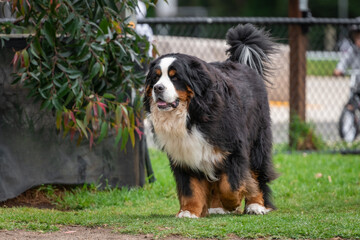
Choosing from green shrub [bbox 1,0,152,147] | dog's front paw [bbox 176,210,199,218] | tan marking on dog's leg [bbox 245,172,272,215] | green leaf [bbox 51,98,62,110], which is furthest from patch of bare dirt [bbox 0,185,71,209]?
tan marking on dog's leg [bbox 245,172,272,215]

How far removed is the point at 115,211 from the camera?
557cm

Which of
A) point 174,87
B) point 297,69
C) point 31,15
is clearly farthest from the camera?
point 297,69

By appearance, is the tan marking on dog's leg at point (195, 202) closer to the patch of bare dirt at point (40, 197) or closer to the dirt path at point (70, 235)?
the dirt path at point (70, 235)

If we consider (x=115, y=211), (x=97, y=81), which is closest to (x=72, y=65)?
(x=97, y=81)

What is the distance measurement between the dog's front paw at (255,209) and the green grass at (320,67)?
6.33m

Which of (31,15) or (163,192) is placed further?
(163,192)

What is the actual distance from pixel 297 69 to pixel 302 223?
501 cm

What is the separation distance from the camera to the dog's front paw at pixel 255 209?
527 centimetres

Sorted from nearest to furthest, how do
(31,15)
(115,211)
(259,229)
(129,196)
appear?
(259,229) < (31,15) < (115,211) < (129,196)

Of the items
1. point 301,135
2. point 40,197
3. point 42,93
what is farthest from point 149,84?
point 301,135

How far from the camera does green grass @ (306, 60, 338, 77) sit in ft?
38.3

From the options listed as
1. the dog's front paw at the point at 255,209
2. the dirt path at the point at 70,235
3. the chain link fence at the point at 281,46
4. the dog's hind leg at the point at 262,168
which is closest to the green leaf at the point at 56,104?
the dirt path at the point at 70,235

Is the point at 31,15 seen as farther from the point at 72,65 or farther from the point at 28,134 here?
the point at 28,134

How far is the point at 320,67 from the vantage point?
1172cm
